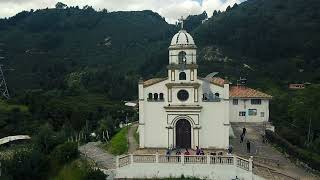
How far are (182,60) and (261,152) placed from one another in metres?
8.38

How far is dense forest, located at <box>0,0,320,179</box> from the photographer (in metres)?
56.3

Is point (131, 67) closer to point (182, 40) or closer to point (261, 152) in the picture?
point (182, 40)

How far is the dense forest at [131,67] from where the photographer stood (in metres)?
56.3

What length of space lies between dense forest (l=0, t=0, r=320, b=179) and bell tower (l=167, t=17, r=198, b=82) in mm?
8801

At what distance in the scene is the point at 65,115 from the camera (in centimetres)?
6662

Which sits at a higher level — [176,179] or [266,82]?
[266,82]

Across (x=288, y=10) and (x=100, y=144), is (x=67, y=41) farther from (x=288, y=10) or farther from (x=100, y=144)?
(x=100, y=144)

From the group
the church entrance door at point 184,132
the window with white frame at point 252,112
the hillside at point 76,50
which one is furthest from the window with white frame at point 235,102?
the hillside at point 76,50

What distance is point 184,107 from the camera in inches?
1362

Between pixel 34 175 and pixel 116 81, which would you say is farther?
pixel 116 81

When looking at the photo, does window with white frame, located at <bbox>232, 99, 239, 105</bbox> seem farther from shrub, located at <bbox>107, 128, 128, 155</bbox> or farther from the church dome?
the church dome

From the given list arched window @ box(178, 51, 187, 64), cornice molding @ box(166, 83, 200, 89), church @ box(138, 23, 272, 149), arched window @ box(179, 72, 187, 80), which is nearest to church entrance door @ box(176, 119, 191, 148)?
church @ box(138, 23, 272, 149)

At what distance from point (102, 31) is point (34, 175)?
6106 inches

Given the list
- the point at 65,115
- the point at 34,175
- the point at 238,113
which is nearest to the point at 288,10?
the point at 65,115
